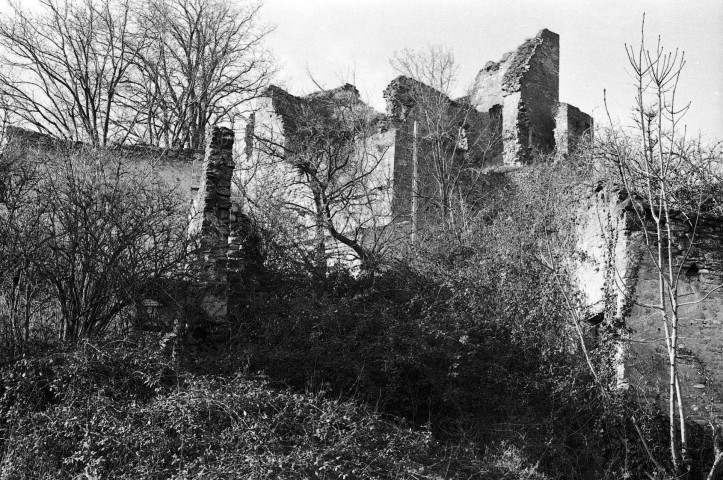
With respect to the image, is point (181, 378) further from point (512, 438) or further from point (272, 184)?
point (272, 184)

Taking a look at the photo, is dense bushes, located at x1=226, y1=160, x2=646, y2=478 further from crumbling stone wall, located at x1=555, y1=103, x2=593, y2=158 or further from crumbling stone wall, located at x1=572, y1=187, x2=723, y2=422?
crumbling stone wall, located at x1=555, y1=103, x2=593, y2=158

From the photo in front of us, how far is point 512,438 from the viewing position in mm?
8078

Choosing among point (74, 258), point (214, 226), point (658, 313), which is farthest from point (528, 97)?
point (74, 258)

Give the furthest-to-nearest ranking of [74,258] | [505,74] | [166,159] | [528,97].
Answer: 1. [505,74]
2. [528,97]
3. [166,159]
4. [74,258]

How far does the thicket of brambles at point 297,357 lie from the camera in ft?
21.6

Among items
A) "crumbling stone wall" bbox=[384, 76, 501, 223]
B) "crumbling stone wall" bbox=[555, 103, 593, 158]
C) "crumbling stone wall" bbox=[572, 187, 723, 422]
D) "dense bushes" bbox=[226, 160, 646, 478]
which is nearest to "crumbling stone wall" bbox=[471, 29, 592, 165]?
"crumbling stone wall" bbox=[555, 103, 593, 158]

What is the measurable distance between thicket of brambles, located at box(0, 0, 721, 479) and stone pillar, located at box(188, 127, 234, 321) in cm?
21

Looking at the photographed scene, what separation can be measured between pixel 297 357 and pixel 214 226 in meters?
2.04

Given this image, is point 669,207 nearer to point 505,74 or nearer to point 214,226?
point 214,226

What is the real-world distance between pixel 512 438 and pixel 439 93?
1152 centimetres

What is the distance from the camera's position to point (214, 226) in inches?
363

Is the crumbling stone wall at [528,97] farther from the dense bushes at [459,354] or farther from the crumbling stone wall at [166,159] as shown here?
the dense bushes at [459,354]

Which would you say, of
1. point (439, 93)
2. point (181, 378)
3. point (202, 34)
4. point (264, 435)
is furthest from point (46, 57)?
point (264, 435)

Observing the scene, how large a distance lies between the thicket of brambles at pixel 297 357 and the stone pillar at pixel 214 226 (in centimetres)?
21
